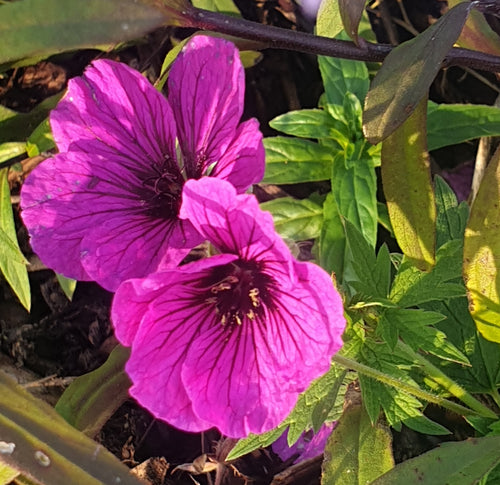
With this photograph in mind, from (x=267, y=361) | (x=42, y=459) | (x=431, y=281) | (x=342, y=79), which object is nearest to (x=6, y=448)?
(x=42, y=459)

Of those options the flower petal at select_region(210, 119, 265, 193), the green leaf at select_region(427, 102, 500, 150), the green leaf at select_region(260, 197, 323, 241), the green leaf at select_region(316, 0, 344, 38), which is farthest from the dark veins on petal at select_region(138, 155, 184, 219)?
the green leaf at select_region(427, 102, 500, 150)

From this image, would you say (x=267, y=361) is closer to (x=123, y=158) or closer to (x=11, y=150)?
(x=123, y=158)

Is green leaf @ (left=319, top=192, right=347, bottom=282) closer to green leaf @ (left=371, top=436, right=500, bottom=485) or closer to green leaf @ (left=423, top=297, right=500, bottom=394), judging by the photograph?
green leaf @ (left=423, top=297, right=500, bottom=394)

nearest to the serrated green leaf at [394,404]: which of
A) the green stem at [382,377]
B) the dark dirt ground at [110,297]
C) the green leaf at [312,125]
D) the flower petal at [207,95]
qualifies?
the green stem at [382,377]

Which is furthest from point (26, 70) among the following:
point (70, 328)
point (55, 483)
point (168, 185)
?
point (55, 483)

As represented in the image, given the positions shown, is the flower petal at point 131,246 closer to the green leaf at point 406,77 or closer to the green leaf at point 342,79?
the green leaf at point 406,77

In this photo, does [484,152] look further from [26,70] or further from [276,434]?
[26,70]
